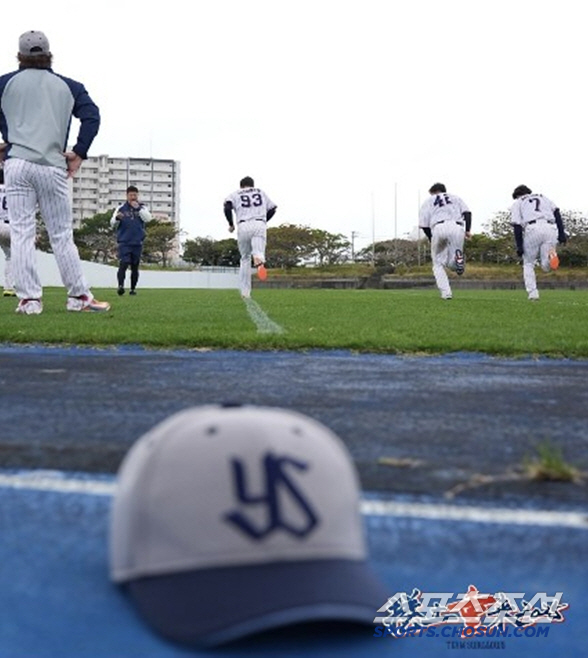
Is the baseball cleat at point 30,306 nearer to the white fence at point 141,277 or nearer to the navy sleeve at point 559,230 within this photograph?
the navy sleeve at point 559,230

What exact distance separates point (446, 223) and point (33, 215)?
8030mm

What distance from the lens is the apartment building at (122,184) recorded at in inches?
5389

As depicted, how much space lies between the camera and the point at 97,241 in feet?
270

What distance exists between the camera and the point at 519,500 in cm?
207

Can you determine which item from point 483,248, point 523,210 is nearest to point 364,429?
point 523,210

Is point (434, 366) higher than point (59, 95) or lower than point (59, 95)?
lower

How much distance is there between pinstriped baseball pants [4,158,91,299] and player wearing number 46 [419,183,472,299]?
7.63m

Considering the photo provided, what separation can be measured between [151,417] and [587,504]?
1.71 metres

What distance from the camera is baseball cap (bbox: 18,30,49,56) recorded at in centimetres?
738

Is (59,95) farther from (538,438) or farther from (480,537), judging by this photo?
(480,537)

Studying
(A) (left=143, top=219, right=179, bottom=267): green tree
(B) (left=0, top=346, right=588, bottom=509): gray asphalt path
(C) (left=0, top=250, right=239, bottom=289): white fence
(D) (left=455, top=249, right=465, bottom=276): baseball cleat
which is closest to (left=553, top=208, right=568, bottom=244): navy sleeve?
(D) (left=455, top=249, right=465, bottom=276): baseball cleat

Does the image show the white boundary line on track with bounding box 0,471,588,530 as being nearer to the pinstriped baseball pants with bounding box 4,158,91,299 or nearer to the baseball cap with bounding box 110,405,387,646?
the baseball cap with bounding box 110,405,387,646

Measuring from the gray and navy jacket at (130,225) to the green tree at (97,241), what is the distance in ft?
221

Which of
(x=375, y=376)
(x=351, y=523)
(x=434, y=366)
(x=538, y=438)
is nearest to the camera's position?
(x=351, y=523)
